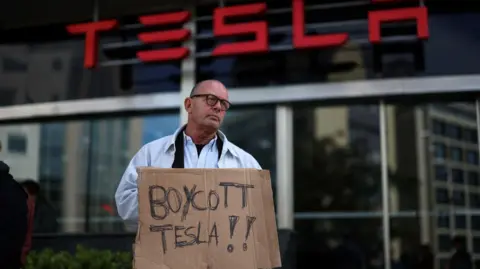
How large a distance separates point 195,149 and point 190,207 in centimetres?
56

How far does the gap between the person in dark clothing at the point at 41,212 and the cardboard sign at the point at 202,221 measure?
18.7 feet

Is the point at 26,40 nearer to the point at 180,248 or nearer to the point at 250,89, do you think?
the point at 250,89

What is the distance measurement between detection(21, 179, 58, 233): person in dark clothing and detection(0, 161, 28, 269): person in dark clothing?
165 inches

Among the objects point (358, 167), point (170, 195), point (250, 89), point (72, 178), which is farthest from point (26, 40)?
point (170, 195)

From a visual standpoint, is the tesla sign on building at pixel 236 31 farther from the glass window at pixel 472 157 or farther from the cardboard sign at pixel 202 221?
the cardboard sign at pixel 202 221

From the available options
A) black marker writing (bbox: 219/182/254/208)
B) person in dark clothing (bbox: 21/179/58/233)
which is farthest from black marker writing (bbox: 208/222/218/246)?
person in dark clothing (bbox: 21/179/58/233)

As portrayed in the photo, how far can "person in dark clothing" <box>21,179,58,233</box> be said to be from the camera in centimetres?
817

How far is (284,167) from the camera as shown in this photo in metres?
7.55

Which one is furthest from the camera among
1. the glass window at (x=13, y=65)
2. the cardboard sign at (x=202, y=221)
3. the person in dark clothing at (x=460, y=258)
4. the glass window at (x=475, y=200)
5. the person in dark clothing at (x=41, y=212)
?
the glass window at (x=13, y=65)

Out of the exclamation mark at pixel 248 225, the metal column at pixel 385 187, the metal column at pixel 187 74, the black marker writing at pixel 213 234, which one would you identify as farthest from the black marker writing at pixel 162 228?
the metal column at pixel 385 187

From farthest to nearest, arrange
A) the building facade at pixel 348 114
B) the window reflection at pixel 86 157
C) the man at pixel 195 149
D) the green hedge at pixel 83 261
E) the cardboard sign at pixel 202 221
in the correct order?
the window reflection at pixel 86 157 → the building facade at pixel 348 114 → the green hedge at pixel 83 261 → the man at pixel 195 149 → the cardboard sign at pixel 202 221

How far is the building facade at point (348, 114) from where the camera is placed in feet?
23.8

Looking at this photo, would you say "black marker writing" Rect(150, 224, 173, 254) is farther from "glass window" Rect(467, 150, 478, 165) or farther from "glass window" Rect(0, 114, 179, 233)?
"glass window" Rect(467, 150, 478, 165)

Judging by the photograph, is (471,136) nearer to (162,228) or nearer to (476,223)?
(476,223)
